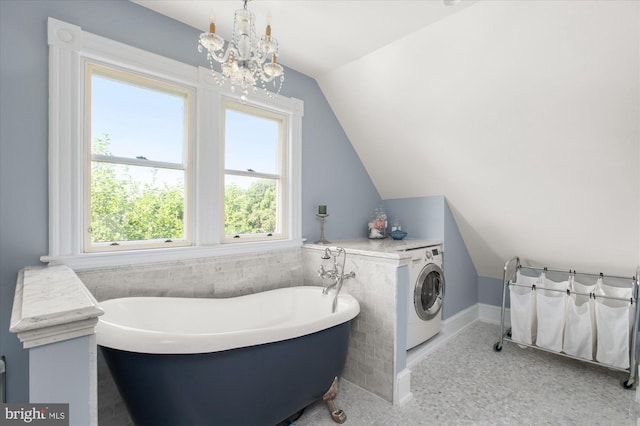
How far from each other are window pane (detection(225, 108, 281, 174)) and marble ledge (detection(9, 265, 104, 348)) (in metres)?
1.53

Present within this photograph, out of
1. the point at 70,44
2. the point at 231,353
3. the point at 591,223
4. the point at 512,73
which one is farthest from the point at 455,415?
the point at 70,44

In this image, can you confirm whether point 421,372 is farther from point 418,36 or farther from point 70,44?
point 70,44

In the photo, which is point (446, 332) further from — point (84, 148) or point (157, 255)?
point (84, 148)

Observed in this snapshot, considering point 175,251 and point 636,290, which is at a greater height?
point 175,251

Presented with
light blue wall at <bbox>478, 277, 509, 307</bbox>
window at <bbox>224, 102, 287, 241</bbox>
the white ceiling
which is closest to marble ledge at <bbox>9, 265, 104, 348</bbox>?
window at <bbox>224, 102, 287, 241</bbox>

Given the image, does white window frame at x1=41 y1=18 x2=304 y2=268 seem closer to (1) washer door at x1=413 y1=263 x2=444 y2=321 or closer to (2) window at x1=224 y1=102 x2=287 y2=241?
(2) window at x1=224 y1=102 x2=287 y2=241

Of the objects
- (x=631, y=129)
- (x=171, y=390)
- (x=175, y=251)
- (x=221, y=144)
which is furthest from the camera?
(x=221, y=144)

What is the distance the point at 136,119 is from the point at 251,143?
86 centimetres

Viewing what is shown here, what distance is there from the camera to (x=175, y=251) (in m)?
2.04

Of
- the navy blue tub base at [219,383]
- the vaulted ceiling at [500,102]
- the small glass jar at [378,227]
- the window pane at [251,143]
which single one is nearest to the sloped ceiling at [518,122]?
the vaulted ceiling at [500,102]

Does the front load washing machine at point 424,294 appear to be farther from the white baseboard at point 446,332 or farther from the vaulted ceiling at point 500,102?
the vaulted ceiling at point 500,102

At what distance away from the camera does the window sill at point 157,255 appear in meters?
1.68

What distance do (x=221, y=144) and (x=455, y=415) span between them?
2.48 m

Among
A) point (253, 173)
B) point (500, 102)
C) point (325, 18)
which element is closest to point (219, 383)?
point (253, 173)
